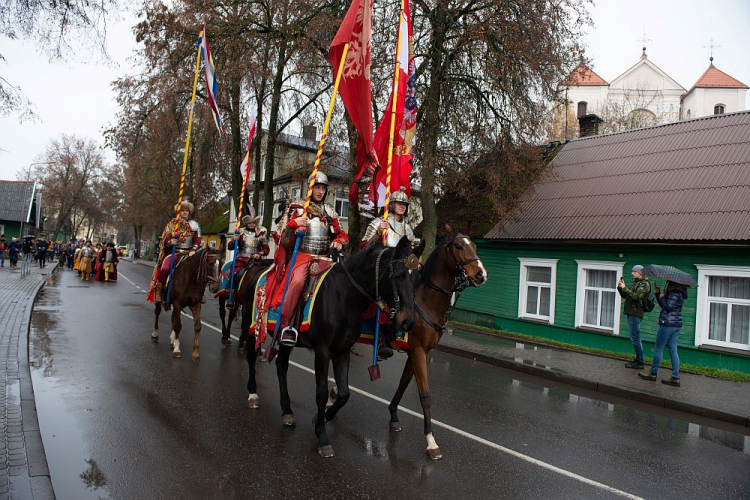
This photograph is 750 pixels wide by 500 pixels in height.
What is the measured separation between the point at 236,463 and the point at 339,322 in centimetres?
164

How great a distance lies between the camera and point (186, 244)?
10430 mm

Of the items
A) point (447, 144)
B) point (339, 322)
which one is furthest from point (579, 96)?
point (339, 322)

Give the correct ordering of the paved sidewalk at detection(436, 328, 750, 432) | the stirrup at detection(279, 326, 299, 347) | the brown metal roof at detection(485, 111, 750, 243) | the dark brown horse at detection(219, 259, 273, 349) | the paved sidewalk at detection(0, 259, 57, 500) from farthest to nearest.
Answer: the brown metal roof at detection(485, 111, 750, 243) → the paved sidewalk at detection(436, 328, 750, 432) → the dark brown horse at detection(219, 259, 273, 349) → the stirrup at detection(279, 326, 299, 347) → the paved sidewalk at detection(0, 259, 57, 500)

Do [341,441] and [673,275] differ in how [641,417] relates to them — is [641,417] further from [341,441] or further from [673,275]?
[341,441]

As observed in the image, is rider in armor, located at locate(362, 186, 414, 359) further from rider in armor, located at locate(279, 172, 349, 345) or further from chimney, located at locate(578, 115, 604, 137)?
chimney, located at locate(578, 115, 604, 137)

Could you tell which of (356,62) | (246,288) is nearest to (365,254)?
(356,62)

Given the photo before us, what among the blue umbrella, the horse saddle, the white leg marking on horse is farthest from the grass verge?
the horse saddle

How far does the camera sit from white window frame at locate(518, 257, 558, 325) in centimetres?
1517

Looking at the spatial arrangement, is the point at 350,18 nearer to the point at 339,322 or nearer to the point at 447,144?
the point at 339,322

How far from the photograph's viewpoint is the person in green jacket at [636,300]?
1056cm

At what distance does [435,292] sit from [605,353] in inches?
348

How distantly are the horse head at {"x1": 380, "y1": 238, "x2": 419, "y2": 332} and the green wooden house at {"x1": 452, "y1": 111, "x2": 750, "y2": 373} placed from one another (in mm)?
9639

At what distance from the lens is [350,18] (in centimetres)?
705

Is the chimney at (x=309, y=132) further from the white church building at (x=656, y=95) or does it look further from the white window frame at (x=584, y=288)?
the white church building at (x=656, y=95)
